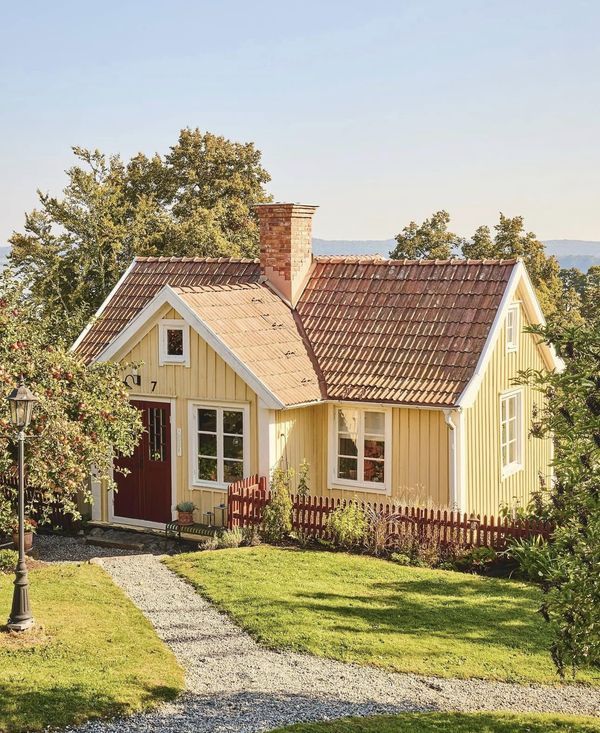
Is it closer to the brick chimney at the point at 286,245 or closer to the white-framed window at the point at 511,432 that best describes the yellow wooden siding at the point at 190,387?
the brick chimney at the point at 286,245

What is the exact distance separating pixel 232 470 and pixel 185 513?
1.37 meters

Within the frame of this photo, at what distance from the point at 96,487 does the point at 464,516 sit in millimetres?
8893

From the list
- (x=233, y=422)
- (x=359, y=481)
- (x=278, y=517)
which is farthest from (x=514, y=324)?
(x=278, y=517)

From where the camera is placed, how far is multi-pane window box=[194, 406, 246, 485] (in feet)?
69.1

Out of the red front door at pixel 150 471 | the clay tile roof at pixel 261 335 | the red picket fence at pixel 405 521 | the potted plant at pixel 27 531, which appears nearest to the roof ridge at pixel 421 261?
the clay tile roof at pixel 261 335

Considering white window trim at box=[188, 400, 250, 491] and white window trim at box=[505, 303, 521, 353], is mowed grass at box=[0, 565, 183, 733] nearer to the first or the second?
white window trim at box=[188, 400, 250, 491]

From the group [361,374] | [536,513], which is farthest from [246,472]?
[536,513]

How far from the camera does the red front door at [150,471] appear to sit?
21922mm

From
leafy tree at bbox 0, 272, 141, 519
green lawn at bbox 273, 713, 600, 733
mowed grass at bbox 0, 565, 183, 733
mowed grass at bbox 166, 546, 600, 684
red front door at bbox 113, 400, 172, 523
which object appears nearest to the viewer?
green lawn at bbox 273, 713, 600, 733

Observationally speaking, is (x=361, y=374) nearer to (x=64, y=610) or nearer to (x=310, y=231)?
(x=310, y=231)

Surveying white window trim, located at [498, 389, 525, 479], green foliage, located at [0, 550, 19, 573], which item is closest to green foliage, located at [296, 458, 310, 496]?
white window trim, located at [498, 389, 525, 479]

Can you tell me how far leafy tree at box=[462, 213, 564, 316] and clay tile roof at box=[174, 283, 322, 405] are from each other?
21375 millimetres

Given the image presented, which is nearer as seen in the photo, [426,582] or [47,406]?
[426,582]

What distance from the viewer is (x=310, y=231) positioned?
24172 millimetres
